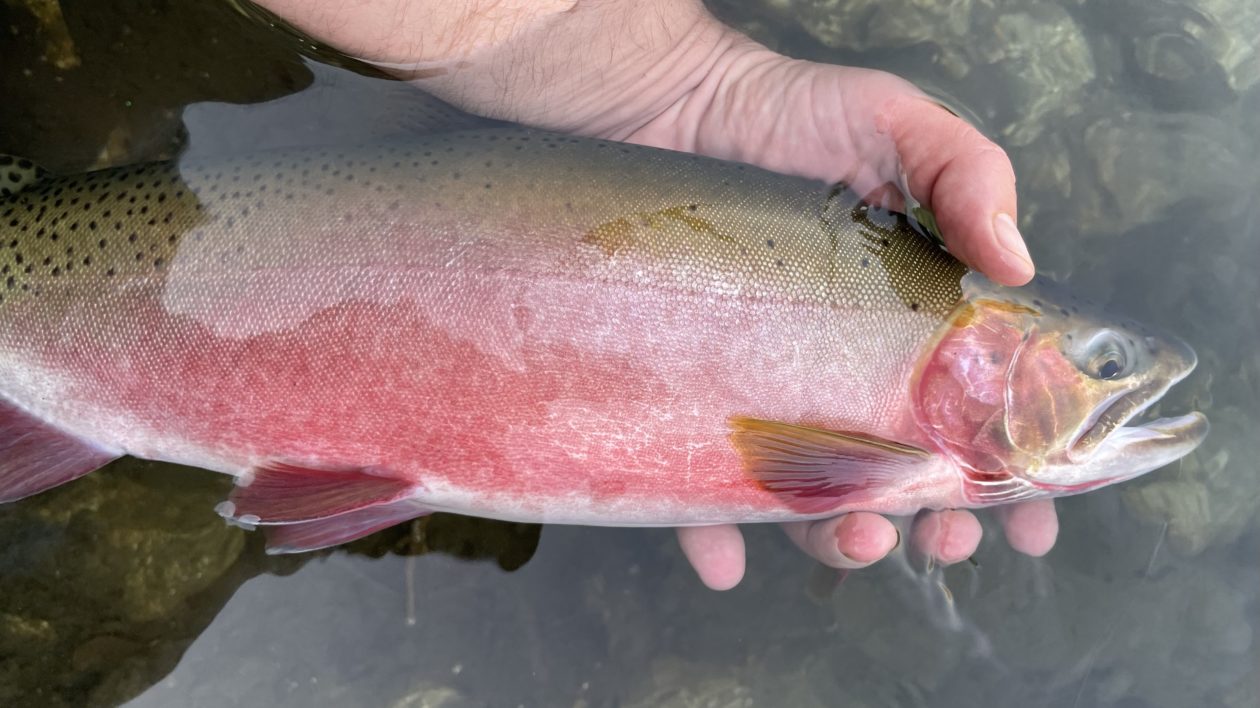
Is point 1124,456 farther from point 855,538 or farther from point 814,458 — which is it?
point 814,458

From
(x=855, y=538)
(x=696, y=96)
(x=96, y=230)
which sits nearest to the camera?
(x=96, y=230)

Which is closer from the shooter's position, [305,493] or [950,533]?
[305,493]

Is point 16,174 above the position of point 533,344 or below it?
above

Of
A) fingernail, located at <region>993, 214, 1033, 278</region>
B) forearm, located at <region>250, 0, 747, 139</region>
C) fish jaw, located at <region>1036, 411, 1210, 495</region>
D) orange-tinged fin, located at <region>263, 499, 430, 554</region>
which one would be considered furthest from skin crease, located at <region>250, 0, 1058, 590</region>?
orange-tinged fin, located at <region>263, 499, 430, 554</region>

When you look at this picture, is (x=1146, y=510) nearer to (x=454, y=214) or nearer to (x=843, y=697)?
(x=843, y=697)

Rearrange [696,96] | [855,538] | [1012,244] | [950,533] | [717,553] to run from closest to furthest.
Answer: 1. [1012,244]
2. [855,538]
3. [950,533]
4. [717,553]
5. [696,96]

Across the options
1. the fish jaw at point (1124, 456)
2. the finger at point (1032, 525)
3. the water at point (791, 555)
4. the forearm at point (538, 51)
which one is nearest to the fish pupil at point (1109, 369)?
the fish jaw at point (1124, 456)

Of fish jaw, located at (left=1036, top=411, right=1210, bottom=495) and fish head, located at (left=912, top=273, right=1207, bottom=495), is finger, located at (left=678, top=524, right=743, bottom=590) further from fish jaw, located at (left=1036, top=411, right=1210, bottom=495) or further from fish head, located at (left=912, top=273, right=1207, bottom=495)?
fish jaw, located at (left=1036, top=411, right=1210, bottom=495)

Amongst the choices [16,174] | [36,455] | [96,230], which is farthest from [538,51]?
[36,455]
